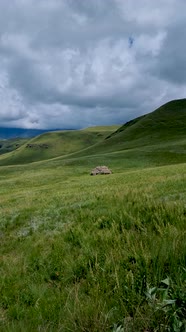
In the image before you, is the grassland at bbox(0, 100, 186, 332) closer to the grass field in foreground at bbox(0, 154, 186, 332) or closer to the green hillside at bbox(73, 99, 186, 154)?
the grass field in foreground at bbox(0, 154, 186, 332)

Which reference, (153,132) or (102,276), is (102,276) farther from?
(153,132)

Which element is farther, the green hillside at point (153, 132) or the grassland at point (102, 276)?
the green hillside at point (153, 132)

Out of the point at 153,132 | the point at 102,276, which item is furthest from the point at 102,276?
the point at 153,132

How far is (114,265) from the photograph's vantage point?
5016 millimetres

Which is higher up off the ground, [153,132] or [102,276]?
[153,132]

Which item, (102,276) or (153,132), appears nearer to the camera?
(102,276)

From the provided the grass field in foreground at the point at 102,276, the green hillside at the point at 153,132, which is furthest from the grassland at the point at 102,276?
the green hillside at the point at 153,132

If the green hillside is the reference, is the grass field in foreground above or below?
below

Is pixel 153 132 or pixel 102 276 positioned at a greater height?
pixel 153 132

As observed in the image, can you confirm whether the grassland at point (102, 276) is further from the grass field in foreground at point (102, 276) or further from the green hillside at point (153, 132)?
the green hillside at point (153, 132)

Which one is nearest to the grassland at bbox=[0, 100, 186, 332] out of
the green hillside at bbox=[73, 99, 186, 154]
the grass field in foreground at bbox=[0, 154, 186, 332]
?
the grass field in foreground at bbox=[0, 154, 186, 332]

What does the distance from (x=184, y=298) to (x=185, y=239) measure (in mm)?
1764

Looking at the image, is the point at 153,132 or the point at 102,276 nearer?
the point at 102,276

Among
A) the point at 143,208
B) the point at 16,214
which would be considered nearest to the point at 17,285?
the point at 143,208
